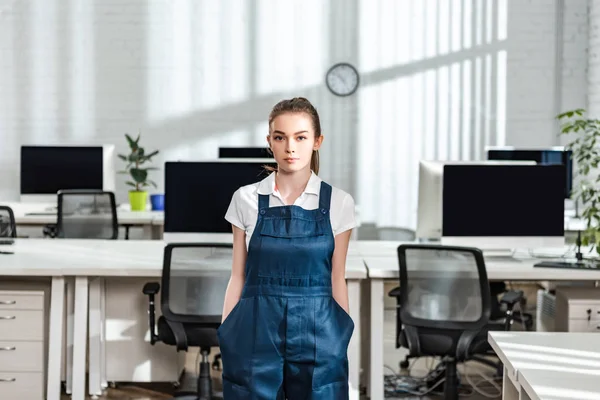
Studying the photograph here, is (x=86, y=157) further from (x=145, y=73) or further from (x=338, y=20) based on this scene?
(x=338, y=20)

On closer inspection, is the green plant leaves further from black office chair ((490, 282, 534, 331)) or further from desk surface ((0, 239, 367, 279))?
black office chair ((490, 282, 534, 331))

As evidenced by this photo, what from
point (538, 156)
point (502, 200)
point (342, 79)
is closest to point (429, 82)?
point (342, 79)

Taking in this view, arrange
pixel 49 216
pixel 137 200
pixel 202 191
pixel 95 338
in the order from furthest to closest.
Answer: pixel 137 200 → pixel 49 216 → pixel 95 338 → pixel 202 191

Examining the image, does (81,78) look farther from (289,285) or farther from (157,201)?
(289,285)

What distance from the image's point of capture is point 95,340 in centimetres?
438

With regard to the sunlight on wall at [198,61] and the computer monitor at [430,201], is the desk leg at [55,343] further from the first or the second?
the sunlight on wall at [198,61]

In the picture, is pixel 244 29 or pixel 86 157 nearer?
pixel 86 157

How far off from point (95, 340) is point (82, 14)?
4293 mm

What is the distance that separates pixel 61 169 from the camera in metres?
6.64

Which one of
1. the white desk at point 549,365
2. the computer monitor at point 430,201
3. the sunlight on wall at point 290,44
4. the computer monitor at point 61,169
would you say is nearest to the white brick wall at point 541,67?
the sunlight on wall at point 290,44

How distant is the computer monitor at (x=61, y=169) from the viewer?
6.61 m

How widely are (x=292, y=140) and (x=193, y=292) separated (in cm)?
168

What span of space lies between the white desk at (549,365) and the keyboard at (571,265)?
149 cm

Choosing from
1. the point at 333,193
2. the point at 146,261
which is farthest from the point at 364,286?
the point at 333,193
